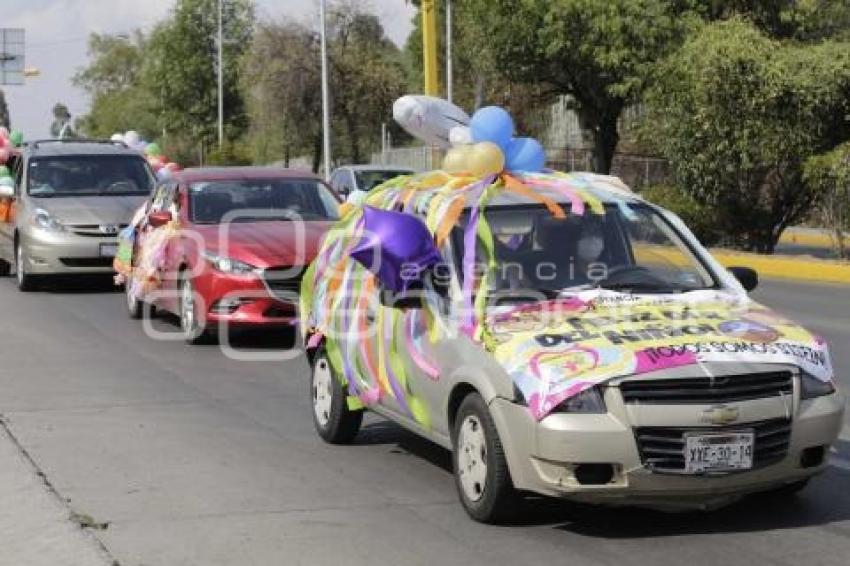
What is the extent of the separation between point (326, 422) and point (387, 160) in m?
41.5

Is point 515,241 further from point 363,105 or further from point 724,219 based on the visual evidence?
point 363,105

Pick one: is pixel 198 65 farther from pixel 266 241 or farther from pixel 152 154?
pixel 266 241

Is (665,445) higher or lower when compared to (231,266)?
lower

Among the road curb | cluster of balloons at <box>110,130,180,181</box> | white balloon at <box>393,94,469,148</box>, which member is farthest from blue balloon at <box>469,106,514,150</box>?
the road curb

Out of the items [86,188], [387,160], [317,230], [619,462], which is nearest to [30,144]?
[86,188]

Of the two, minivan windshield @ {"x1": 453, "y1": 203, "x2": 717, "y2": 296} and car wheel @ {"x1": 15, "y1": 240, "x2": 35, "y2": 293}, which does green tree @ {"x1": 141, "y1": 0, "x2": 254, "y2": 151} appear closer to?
car wheel @ {"x1": 15, "y1": 240, "x2": 35, "y2": 293}

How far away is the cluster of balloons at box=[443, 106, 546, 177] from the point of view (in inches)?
285

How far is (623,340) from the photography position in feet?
19.0

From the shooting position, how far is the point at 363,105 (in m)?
55.4

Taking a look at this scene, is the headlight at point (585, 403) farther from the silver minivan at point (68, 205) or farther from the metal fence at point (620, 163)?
the metal fence at point (620, 163)

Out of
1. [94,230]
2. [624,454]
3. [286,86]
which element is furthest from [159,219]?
[286,86]

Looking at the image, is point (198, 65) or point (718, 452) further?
point (198, 65)

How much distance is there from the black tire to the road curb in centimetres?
977

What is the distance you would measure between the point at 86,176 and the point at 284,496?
40.7ft
